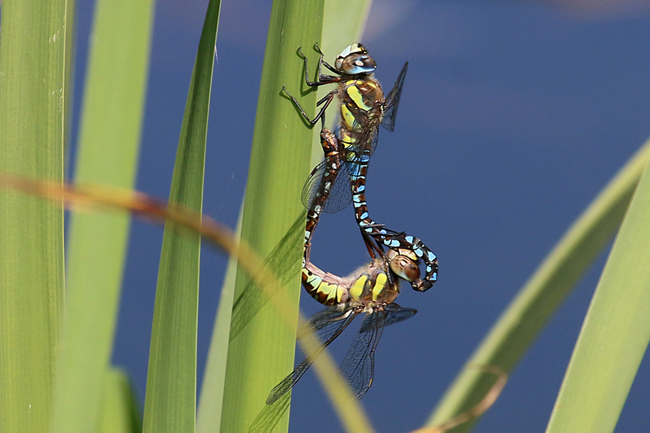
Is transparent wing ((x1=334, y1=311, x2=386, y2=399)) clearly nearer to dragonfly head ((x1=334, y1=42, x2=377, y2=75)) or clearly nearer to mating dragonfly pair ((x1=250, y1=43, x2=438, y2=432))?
mating dragonfly pair ((x1=250, y1=43, x2=438, y2=432))

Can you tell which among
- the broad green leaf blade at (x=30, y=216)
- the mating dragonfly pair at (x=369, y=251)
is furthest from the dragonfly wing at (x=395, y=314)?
the broad green leaf blade at (x=30, y=216)

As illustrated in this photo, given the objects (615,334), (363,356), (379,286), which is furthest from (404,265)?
(615,334)

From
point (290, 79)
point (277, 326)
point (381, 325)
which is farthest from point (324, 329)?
point (290, 79)

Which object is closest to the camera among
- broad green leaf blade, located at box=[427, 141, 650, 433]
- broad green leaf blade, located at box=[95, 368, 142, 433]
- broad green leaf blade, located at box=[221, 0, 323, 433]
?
broad green leaf blade, located at box=[221, 0, 323, 433]

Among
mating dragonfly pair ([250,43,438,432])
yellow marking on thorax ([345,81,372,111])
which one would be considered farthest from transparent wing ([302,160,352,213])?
yellow marking on thorax ([345,81,372,111])

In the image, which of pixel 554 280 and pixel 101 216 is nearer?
pixel 101 216

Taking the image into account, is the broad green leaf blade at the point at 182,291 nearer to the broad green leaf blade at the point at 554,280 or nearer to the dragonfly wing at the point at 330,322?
the dragonfly wing at the point at 330,322

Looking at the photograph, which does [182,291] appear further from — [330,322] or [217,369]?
[330,322]
